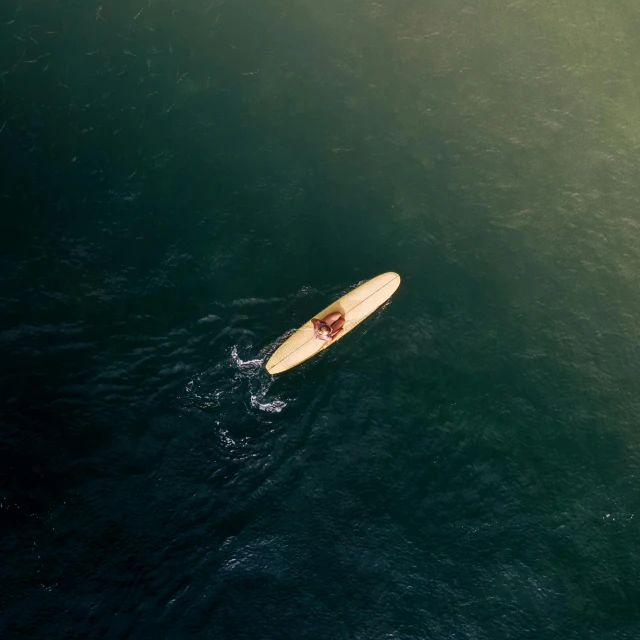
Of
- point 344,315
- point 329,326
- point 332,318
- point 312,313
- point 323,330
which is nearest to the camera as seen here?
point 323,330

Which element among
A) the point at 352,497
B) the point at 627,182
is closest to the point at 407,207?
the point at 627,182

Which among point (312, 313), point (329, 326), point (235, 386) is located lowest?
point (235, 386)

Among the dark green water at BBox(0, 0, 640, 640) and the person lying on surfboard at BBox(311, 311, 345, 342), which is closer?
the dark green water at BBox(0, 0, 640, 640)

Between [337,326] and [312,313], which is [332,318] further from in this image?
[312,313]

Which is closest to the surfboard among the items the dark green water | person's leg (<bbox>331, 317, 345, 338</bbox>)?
person's leg (<bbox>331, 317, 345, 338</bbox>)

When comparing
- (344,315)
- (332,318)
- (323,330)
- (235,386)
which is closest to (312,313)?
(332,318)

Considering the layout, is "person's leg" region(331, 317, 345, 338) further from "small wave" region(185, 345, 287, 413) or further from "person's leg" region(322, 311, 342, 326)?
"small wave" region(185, 345, 287, 413)

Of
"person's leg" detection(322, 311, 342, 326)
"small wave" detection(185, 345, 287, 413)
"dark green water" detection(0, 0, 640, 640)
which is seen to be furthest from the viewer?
"person's leg" detection(322, 311, 342, 326)
